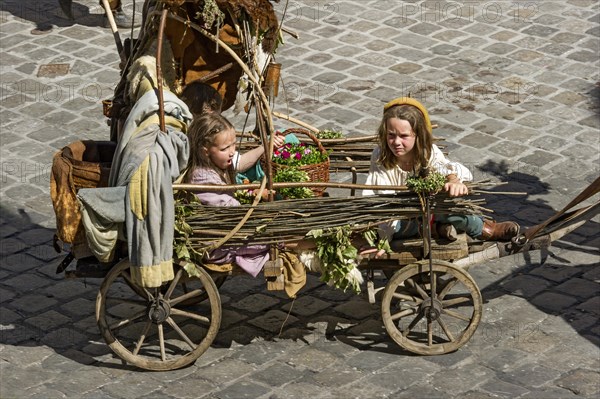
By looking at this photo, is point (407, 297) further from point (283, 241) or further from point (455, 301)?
point (283, 241)

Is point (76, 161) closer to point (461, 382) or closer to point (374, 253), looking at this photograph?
point (374, 253)

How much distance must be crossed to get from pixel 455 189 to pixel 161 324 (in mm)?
1870

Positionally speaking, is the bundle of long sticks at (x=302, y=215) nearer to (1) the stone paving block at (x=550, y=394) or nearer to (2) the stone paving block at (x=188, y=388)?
(2) the stone paving block at (x=188, y=388)

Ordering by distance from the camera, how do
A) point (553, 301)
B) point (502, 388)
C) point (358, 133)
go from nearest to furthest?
point (502, 388), point (553, 301), point (358, 133)

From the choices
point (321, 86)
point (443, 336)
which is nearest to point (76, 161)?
point (443, 336)

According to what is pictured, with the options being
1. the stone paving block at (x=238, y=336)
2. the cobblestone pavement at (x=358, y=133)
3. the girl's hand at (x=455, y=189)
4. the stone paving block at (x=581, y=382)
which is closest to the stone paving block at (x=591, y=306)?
the cobblestone pavement at (x=358, y=133)

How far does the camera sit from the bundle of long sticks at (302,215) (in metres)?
6.93

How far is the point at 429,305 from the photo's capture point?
7.19 metres

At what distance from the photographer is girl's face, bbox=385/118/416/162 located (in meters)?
7.18

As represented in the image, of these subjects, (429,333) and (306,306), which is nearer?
(429,333)

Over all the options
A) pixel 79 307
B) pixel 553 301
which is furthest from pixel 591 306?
pixel 79 307

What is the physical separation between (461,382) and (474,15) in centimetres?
632

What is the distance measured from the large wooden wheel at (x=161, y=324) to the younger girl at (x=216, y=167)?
0.69ft

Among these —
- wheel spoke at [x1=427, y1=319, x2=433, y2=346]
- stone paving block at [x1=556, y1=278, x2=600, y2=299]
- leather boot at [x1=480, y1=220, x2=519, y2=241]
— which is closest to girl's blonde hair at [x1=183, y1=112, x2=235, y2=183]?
wheel spoke at [x1=427, y1=319, x2=433, y2=346]
